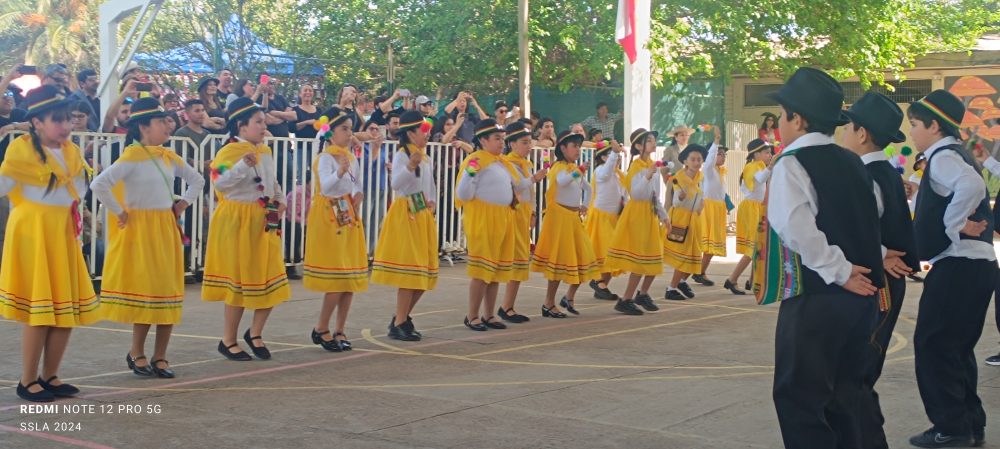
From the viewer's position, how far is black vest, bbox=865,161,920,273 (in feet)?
17.9

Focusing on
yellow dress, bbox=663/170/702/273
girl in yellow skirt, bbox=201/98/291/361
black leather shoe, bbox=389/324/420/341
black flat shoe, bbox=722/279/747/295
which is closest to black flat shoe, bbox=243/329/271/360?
girl in yellow skirt, bbox=201/98/291/361

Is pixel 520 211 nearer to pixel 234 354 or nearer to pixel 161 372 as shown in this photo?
pixel 234 354

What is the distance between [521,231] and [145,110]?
13.2 feet

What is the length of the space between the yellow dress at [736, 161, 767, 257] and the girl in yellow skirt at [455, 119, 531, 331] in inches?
184

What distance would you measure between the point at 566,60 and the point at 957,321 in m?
17.2

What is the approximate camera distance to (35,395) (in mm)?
6734

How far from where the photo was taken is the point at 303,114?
14359 mm

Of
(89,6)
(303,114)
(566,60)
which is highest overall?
(89,6)

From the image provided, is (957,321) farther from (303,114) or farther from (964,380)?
(303,114)

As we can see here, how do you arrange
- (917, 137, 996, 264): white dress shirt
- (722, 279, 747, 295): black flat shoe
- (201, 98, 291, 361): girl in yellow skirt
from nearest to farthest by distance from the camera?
(917, 137, 996, 264): white dress shirt
(201, 98, 291, 361): girl in yellow skirt
(722, 279, 747, 295): black flat shoe

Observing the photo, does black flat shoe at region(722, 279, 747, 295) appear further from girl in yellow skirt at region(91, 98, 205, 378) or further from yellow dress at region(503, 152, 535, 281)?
girl in yellow skirt at region(91, 98, 205, 378)

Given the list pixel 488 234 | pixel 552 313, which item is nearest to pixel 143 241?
pixel 488 234

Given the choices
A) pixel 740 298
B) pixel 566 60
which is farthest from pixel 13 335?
pixel 566 60

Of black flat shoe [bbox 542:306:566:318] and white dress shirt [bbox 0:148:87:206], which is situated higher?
white dress shirt [bbox 0:148:87:206]
